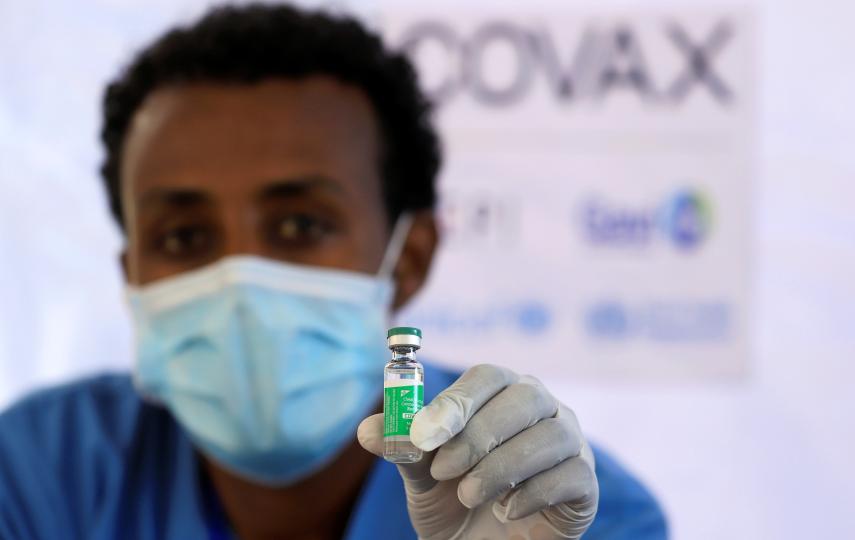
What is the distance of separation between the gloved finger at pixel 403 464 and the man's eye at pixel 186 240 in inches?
22.6

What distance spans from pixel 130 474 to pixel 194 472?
0.09m

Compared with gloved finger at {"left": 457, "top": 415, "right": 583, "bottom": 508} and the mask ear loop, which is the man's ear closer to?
the mask ear loop

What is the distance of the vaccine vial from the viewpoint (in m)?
0.70

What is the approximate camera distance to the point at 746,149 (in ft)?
6.23

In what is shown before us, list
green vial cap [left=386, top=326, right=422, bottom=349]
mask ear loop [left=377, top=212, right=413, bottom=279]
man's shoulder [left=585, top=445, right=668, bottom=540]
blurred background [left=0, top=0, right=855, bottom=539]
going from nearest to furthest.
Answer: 1. green vial cap [left=386, top=326, right=422, bottom=349]
2. man's shoulder [left=585, top=445, right=668, bottom=540]
3. mask ear loop [left=377, top=212, right=413, bottom=279]
4. blurred background [left=0, top=0, right=855, bottom=539]

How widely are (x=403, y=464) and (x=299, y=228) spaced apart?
58cm

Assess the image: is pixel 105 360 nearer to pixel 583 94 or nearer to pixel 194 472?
pixel 194 472

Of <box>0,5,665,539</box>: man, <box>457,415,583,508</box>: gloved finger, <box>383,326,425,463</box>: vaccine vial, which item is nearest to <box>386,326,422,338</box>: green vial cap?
<box>383,326,425,463</box>: vaccine vial

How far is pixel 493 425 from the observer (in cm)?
76

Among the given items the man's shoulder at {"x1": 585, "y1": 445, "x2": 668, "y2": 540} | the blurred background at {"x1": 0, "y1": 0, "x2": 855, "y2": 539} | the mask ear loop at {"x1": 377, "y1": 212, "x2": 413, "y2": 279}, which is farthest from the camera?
the blurred background at {"x1": 0, "y1": 0, "x2": 855, "y2": 539}

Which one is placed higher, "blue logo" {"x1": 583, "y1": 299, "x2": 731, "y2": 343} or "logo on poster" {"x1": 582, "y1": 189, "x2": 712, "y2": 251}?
"logo on poster" {"x1": 582, "y1": 189, "x2": 712, "y2": 251}

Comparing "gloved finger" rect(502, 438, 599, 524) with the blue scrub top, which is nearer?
"gloved finger" rect(502, 438, 599, 524)

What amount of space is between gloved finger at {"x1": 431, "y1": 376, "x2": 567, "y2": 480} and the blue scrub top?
0.44m

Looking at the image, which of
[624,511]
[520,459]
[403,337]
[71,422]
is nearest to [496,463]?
[520,459]
